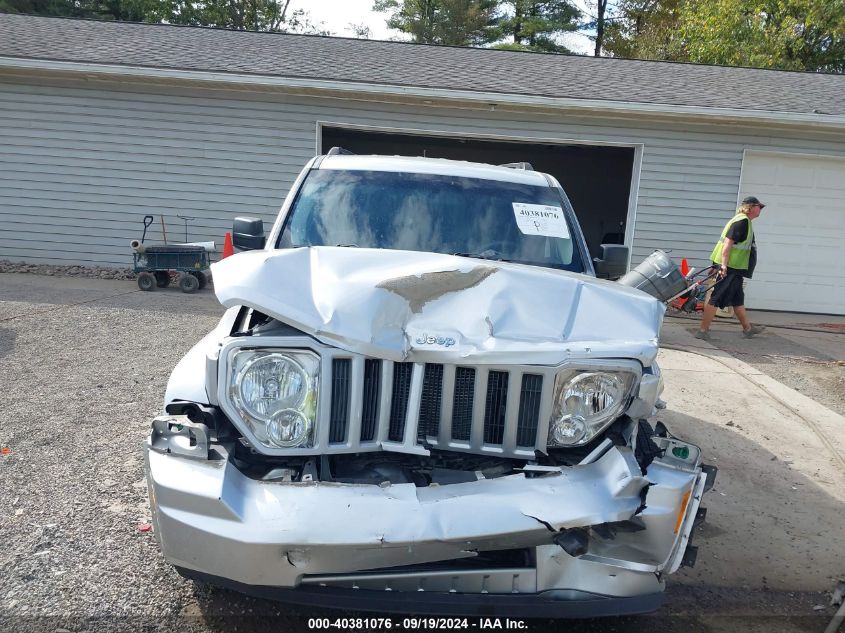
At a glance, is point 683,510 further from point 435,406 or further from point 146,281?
point 146,281

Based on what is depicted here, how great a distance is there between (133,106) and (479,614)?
11.1 metres

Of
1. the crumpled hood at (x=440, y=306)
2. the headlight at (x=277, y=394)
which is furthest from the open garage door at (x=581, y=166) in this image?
the headlight at (x=277, y=394)

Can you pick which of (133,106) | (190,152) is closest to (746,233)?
(190,152)

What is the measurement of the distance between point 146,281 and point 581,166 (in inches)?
472

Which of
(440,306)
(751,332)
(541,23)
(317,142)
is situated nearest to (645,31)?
(541,23)

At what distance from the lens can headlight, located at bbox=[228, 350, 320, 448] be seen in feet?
7.96

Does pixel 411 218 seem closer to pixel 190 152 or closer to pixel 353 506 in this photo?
pixel 353 506

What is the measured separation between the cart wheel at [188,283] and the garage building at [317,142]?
134 centimetres

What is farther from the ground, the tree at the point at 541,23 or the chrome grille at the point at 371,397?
the tree at the point at 541,23

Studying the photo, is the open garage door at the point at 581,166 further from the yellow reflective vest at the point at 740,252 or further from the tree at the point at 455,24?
the tree at the point at 455,24

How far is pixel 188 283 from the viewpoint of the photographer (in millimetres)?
10188

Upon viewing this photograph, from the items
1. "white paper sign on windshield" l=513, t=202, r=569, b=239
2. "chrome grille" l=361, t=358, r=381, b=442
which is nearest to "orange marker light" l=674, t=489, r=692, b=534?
"chrome grille" l=361, t=358, r=381, b=442

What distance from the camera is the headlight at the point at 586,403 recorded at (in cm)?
251

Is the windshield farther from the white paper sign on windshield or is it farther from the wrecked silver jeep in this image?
the wrecked silver jeep
